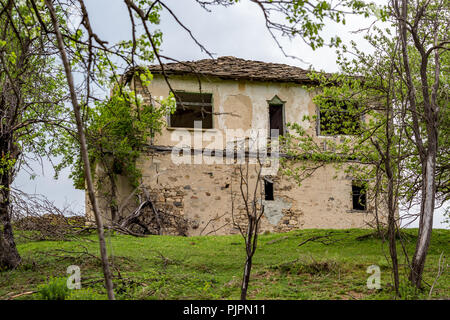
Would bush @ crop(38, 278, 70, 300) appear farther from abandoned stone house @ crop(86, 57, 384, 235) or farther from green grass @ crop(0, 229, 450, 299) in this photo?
abandoned stone house @ crop(86, 57, 384, 235)

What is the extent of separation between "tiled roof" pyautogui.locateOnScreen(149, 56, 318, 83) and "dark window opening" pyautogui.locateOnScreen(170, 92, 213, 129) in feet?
2.96

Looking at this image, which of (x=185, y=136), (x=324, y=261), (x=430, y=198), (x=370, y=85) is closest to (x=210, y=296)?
(x=324, y=261)

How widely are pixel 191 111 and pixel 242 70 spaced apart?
2542mm

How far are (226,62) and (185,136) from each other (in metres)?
3.58

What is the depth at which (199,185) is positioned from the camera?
667 inches

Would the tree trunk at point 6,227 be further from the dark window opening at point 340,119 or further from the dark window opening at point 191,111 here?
the dark window opening at point 191,111

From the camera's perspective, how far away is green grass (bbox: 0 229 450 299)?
22.7ft

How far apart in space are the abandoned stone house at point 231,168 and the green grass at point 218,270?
13.9 feet

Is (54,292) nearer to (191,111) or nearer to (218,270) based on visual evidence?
(218,270)

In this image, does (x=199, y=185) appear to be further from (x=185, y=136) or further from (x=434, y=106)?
(x=434, y=106)

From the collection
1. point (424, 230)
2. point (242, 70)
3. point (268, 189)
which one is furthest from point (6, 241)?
point (242, 70)

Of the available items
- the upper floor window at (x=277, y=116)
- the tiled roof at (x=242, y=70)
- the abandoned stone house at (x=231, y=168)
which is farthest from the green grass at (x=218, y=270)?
the tiled roof at (x=242, y=70)

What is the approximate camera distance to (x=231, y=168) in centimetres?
1727

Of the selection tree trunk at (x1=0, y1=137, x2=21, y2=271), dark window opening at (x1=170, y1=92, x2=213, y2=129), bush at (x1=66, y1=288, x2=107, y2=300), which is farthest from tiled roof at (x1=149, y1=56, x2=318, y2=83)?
bush at (x1=66, y1=288, x2=107, y2=300)
